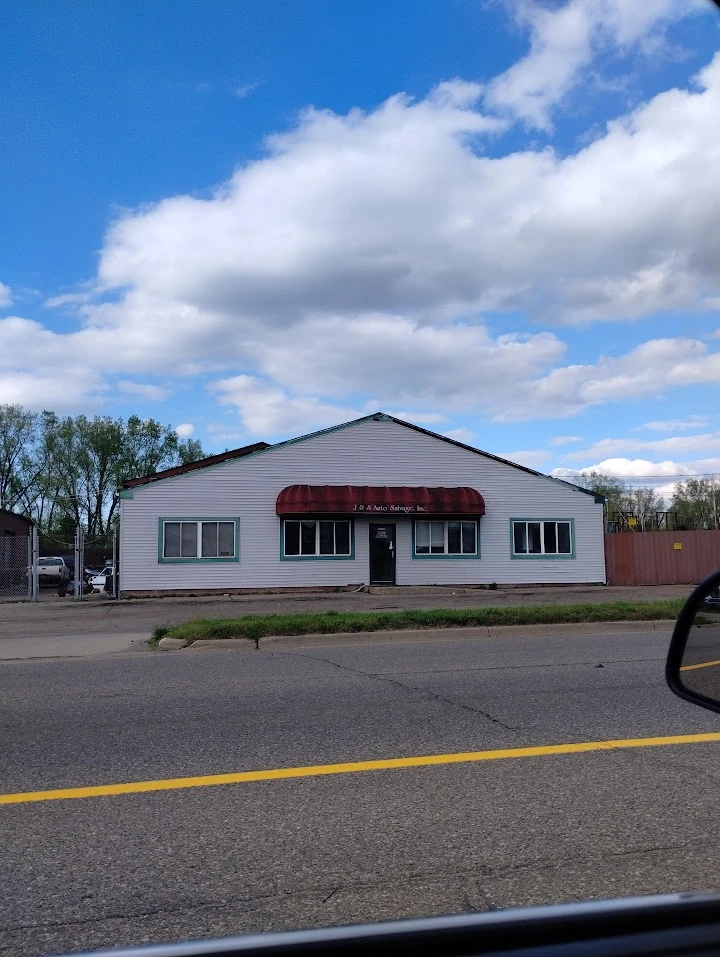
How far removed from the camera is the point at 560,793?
505 centimetres

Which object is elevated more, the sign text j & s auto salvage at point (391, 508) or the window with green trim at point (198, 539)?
the sign text j & s auto salvage at point (391, 508)

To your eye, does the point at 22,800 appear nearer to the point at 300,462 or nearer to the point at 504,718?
the point at 504,718

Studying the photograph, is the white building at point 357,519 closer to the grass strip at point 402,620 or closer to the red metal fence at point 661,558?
the red metal fence at point 661,558

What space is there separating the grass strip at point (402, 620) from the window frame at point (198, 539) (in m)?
13.9

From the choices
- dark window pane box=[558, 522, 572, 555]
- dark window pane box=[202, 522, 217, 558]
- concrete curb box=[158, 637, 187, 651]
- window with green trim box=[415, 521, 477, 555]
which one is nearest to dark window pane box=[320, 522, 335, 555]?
window with green trim box=[415, 521, 477, 555]

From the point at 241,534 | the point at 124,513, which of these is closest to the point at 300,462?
the point at 241,534

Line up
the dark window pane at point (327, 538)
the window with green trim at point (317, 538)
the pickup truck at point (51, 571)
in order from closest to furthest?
the window with green trim at point (317, 538) < the dark window pane at point (327, 538) < the pickup truck at point (51, 571)

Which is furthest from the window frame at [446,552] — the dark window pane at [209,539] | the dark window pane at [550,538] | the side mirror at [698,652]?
the side mirror at [698,652]

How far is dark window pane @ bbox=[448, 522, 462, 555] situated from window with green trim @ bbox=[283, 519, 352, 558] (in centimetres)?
365

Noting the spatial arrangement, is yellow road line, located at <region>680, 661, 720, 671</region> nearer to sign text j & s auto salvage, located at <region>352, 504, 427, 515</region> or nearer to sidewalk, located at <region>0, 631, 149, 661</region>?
sidewalk, located at <region>0, 631, 149, 661</region>

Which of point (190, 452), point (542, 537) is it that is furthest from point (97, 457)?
point (542, 537)

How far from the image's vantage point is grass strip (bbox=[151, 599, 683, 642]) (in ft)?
43.5

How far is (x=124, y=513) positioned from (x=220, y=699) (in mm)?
20890

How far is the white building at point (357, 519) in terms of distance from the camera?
28531mm
